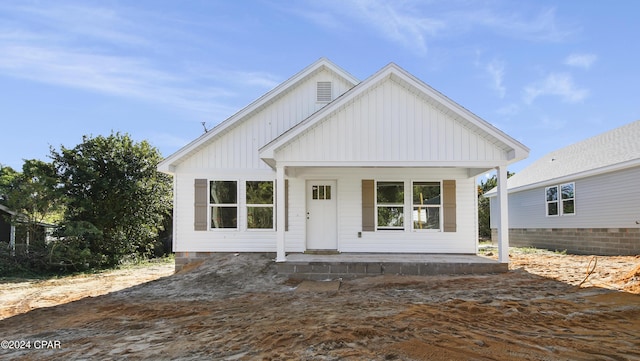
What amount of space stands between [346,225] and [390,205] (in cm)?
142

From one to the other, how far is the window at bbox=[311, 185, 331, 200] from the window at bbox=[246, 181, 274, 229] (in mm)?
1239

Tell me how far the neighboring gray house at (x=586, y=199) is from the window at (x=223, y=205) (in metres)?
12.0

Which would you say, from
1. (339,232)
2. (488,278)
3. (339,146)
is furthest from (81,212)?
(488,278)

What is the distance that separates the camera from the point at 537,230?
18.2 m

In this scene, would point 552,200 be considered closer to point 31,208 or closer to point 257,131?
point 257,131

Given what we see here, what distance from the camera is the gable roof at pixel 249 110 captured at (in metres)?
11.9

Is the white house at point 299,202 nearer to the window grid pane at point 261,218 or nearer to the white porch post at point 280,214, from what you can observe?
the window grid pane at point 261,218

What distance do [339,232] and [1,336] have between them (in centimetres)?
807

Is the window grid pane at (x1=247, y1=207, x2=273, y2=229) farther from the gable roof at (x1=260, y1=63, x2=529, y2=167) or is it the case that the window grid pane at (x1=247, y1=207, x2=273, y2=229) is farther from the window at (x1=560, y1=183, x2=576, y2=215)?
the window at (x1=560, y1=183, x2=576, y2=215)

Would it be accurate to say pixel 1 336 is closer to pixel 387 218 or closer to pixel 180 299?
pixel 180 299

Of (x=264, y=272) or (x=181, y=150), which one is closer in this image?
(x=264, y=272)

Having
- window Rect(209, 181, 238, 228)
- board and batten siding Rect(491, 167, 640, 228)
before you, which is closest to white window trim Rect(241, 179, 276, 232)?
window Rect(209, 181, 238, 228)

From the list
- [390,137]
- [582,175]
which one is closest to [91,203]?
[390,137]

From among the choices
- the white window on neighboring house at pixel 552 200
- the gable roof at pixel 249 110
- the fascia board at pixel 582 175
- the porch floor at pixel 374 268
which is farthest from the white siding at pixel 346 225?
the white window on neighboring house at pixel 552 200
